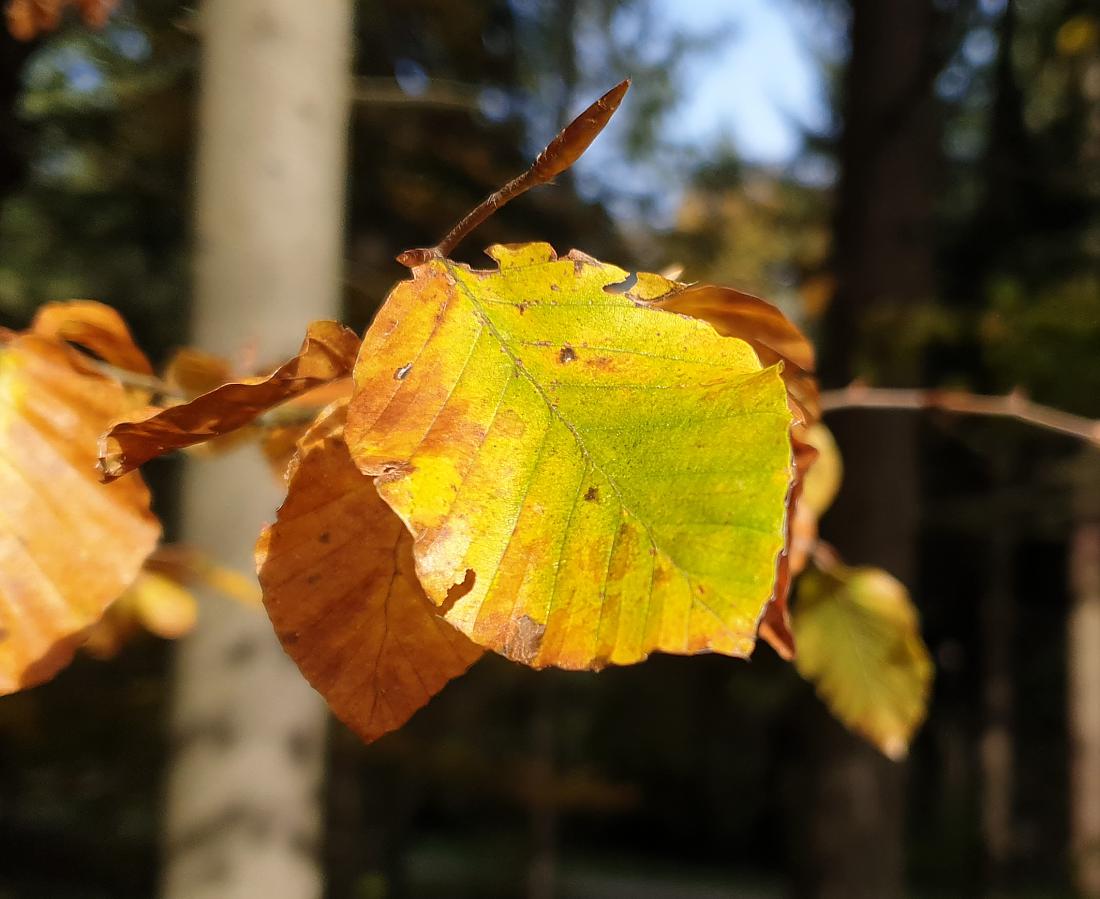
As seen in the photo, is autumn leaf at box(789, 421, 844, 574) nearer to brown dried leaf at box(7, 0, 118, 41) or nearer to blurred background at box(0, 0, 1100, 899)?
blurred background at box(0, 0, 1100, 899)

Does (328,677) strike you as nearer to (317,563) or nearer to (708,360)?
(317,563)

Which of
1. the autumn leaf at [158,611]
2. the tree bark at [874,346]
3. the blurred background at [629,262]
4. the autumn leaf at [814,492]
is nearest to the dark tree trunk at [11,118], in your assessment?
the blurred background at [629,262]

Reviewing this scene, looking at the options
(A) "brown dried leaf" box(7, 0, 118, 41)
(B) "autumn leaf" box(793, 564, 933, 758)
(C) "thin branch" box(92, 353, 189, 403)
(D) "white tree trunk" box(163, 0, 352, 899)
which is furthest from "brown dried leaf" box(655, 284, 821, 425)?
(A) "brown dried leaf" box(7, 0, 118, 41)

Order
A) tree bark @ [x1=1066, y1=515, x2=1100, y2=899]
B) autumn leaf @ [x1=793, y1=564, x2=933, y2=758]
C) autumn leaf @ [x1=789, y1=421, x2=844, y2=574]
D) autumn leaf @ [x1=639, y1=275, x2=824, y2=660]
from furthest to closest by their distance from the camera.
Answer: tree bark @ [x1=1066, y1=515, x2=1100, y2=899], autumn leaf @ [x1=793, y1=564, x2=933, y2=758], autumn leaf @ [x1=789, y1=421, x2=844, y2=574], autumn leaf @ [x1=639, y1=275, x2=824, y2=660]

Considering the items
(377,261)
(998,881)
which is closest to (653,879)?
(998,881)

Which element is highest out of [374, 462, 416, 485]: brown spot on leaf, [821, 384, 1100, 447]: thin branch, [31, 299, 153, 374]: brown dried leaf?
[31, 299, 153, 374]: brown dried leaf
